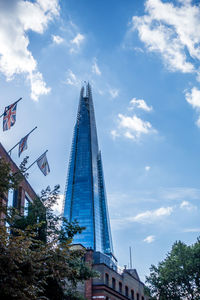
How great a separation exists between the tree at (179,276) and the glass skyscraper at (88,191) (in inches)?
3501

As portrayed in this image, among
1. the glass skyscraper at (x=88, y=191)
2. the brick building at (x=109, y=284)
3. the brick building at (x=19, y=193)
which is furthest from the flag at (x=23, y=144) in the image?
the glass skyscraper at (x=88, y=191)

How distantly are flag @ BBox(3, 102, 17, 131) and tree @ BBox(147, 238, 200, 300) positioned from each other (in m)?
31.5

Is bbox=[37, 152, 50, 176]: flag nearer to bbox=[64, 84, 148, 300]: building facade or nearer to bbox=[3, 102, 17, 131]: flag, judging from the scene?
bbox=[3, 102, 17, 131]: flag

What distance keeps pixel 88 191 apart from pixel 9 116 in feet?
415

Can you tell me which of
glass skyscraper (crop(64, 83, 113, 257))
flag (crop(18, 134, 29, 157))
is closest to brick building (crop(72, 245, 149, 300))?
flag (crop(18, 134, 29, 157))

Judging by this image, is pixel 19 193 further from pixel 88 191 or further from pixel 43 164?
pixel 88 191

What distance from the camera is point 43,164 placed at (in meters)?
31.7

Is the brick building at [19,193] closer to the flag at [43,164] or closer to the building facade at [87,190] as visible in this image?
the flag at [43,164]

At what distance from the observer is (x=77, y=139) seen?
17050cm

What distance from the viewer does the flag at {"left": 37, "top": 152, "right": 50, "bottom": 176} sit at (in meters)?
31.4

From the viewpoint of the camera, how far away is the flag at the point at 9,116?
2609 centimetres

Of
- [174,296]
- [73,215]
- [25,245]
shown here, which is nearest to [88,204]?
[73,215]

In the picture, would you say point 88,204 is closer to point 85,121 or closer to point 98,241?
point 98,241

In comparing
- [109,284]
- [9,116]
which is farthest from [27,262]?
[109,284]
